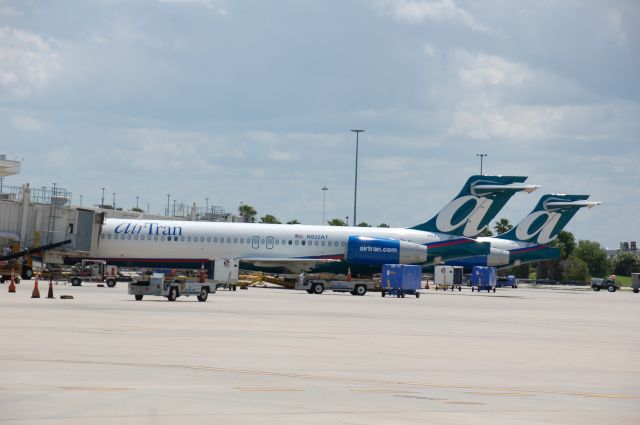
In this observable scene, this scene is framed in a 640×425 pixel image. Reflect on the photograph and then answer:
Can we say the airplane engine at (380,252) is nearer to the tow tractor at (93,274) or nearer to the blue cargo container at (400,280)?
the blue cargo container at (400,280)

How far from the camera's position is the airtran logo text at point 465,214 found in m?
83.6

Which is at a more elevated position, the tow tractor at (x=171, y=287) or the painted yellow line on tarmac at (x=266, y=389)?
the tow tractor at (x=171, y=287)

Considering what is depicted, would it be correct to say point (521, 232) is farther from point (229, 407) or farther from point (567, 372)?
point (229, 407)

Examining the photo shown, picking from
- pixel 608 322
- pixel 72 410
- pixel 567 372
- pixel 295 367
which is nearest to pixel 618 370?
pixel 567 372

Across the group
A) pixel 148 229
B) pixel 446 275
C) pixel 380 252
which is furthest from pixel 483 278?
pixel 148 229

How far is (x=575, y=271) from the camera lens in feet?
549

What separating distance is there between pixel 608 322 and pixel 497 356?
20008 mm

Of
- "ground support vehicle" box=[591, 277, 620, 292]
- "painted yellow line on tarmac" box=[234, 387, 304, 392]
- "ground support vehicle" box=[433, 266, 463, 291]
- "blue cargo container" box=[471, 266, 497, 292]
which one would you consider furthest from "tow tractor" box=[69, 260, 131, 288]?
"ground support vehicle" box=[591, 277, 620, 292]

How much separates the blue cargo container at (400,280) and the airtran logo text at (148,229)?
61.7ft

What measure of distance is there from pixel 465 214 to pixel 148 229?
25350mm

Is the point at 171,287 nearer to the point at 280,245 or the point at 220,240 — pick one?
the point at 220,240

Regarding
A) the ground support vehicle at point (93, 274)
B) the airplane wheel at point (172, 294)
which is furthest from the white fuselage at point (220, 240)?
the airplane wheel at point (172, 294)

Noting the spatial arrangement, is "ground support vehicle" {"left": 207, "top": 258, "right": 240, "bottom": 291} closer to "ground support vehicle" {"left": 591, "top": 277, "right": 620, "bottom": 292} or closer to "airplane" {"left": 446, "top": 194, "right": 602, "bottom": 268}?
"airplane" {"left": 446, "top": 194, "right": 602, "bottom": 268}

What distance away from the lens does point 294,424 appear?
1293cm
